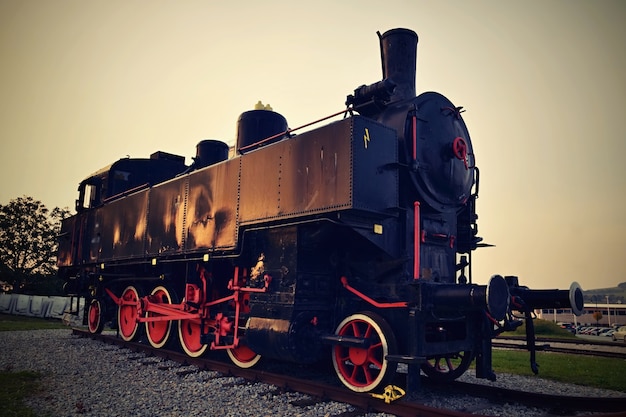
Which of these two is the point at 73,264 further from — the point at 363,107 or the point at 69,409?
the point at 363,107

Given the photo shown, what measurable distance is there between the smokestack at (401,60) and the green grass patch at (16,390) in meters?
5.78

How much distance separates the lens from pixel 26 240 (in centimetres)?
3378

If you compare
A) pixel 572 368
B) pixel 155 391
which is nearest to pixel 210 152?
pixel 155 391

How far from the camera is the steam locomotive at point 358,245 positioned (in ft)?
16.4

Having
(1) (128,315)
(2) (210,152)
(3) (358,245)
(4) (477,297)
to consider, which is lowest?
(1) (128,315)

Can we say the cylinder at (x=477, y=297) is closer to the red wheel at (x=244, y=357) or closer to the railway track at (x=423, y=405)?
the railway track at (x=423, y=405)

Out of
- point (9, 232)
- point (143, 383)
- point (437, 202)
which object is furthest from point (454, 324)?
point (9, 232)

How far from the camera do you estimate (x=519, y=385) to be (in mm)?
6512

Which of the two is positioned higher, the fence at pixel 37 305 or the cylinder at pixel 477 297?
the cylinder at pixel 477 297

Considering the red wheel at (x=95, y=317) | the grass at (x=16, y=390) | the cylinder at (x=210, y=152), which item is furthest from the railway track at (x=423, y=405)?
the red wheel at (x=95, y=317)

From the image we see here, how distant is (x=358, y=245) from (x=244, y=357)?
2.70 metres

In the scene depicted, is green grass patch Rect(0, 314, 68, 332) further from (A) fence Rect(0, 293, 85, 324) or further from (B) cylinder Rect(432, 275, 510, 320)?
(B) cylinder Rect(432, 275, 510, 320)

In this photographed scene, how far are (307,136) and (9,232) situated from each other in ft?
117

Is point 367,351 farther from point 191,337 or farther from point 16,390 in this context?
point 16,390
